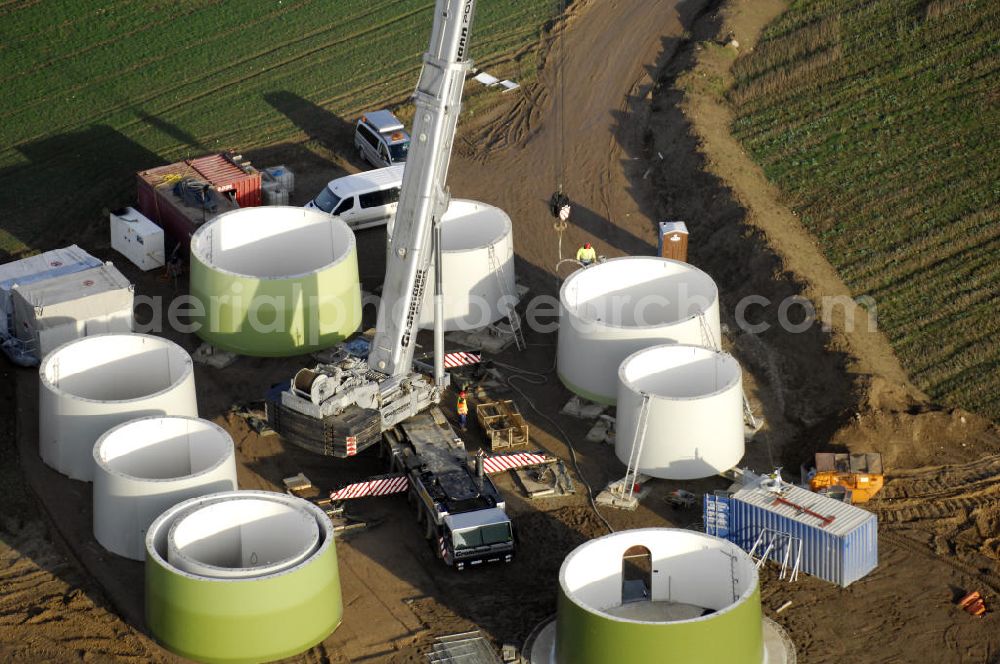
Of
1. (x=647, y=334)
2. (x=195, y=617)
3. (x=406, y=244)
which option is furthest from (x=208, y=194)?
(x=195, y=617)

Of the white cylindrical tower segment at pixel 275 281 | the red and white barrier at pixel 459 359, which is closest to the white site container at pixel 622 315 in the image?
the red and white barrier at pixel 459 359

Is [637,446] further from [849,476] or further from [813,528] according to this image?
[813,528]

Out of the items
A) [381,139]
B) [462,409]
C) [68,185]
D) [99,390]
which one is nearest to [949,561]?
[462,409]

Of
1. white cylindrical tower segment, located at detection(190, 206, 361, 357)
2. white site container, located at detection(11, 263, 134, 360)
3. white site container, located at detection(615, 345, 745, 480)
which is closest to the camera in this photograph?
white site container, located at detection(615, 345, 745, 480)

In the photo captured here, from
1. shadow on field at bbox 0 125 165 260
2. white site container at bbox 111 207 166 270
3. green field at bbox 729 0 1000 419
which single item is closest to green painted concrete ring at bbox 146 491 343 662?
white site container at bbox 111 207 166 270

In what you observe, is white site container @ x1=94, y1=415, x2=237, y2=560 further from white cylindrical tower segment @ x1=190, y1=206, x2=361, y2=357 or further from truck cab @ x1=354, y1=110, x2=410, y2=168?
truck cab @ x1=354, y1=110, x2=410, y2=168

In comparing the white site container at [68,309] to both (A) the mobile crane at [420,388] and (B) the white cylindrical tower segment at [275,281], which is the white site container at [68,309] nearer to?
(B) the white cylindrical tower segment at [275,281]
